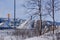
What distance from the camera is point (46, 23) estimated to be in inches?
448

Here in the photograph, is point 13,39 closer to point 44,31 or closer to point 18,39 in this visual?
point 18,39

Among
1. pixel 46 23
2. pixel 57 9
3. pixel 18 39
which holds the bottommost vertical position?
pixel 18 39

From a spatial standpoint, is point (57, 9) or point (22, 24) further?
point (22, 24)

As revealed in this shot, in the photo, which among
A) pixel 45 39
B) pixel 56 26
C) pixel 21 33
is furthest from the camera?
pixel 56 26

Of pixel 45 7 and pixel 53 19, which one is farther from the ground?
pixel 45 7

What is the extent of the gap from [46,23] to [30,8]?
1.79 metres

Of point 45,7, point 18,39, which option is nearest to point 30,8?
point 45,7

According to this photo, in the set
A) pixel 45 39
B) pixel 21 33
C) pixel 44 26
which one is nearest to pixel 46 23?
pixel 44 26

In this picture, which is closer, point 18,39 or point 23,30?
point 18,39

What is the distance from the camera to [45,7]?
10867mm

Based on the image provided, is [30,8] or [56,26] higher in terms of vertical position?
[30,8]

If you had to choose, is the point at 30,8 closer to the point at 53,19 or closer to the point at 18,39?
the point at 53,19

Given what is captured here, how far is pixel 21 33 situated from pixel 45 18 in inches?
86.5

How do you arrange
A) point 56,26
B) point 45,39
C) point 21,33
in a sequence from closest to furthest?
point 45,39 < point 21,33 < point 56,26
